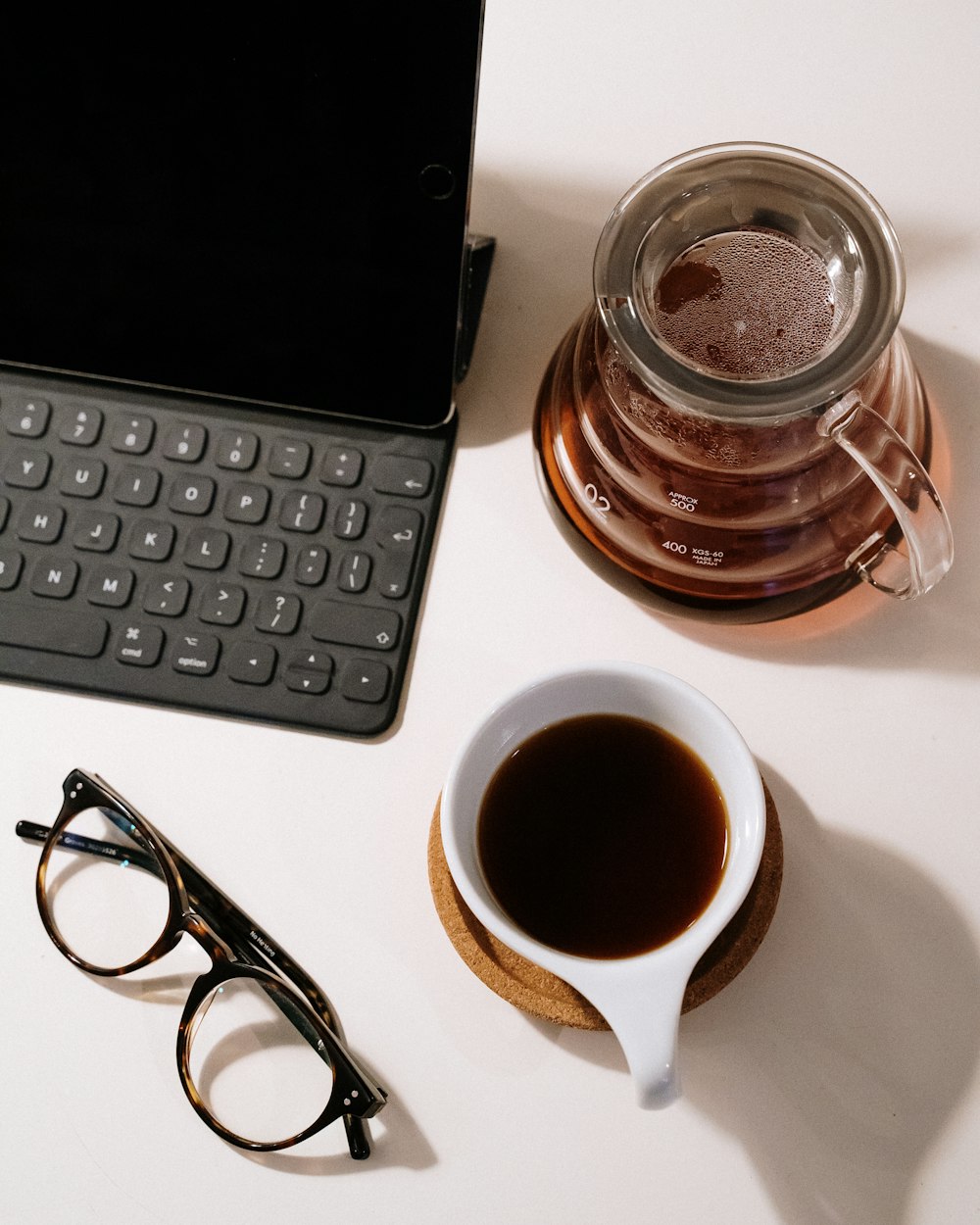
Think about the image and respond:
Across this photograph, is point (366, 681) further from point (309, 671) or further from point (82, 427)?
point (82, 427)

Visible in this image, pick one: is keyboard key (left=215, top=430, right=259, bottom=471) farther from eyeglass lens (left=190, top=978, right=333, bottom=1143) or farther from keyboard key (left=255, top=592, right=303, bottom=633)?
eyeglass lens (left=190, top=978, right=333, bottom=1143)

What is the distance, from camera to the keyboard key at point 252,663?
48 cm

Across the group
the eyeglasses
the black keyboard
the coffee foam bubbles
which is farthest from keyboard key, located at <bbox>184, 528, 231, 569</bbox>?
the coffee foam bubbles

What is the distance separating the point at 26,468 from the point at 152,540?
0.07 meters

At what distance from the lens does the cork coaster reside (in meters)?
0.43

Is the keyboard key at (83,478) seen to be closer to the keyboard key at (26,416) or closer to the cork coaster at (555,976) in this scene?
the keyboard key at (26,416)

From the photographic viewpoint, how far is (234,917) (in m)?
0.46

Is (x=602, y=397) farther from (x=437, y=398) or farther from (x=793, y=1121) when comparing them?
(x=793, y=1121)

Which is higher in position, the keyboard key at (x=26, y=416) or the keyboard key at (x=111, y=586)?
the keyboard key at (x=26, y=416)

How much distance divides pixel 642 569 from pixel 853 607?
0.10 m

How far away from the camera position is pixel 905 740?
0.48 meters

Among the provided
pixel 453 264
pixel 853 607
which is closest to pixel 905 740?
pixel 853 607

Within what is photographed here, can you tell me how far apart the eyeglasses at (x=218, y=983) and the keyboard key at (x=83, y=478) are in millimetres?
134

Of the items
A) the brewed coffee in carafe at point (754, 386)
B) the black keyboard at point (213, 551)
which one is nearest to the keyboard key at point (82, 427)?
the black keyboard at point (213, 551)
